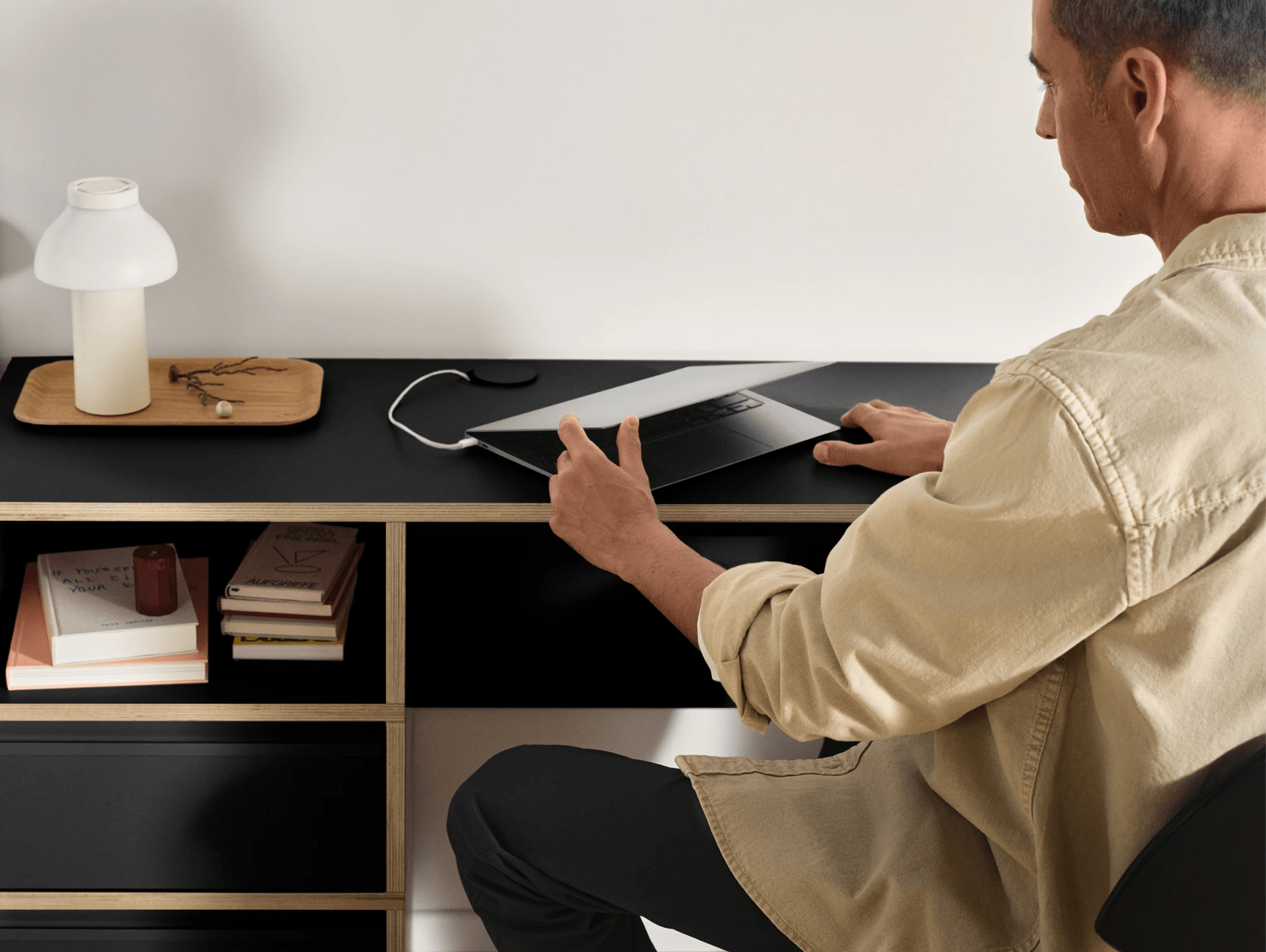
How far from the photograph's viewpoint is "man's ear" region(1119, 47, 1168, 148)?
0.99m

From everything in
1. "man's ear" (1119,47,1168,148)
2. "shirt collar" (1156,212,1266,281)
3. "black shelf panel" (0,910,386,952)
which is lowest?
"black shelf panel" (0,910,386,952)

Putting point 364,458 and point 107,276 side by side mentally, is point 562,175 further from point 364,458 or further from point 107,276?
point 107,276

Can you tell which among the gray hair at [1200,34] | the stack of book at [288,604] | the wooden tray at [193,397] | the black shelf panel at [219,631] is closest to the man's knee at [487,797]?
the black shelf panel at [219,631]

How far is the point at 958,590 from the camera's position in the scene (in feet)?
3.18

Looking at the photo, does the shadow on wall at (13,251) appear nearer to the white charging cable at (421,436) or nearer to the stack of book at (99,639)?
the stack of book at (99,639)

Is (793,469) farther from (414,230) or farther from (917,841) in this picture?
(414,230)

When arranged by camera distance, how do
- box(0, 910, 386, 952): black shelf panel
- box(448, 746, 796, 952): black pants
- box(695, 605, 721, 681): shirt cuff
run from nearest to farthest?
box(695, 605, 721, 681): shirt cuff, box(448, 746, 796, 952): black pants, box(0, 910, 386, 952): black shelf panel

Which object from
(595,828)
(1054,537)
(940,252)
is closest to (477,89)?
(940,252)

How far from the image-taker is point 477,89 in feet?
5.72

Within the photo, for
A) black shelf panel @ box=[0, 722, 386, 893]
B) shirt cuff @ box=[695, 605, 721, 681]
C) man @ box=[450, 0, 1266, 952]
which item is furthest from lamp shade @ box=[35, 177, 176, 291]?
shirt cuff @ box=[695, 605, 721, 681]

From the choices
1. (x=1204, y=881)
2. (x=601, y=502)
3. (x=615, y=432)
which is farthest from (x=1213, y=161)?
(x=615, y=432)

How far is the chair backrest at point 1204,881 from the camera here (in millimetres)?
874

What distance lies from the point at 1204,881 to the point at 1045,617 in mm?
224

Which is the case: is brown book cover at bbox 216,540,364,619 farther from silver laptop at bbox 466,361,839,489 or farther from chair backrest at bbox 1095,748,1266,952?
chair backrest at bbox 1095,748,1266,952
